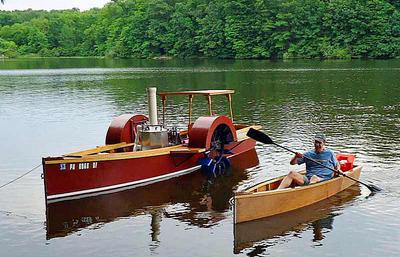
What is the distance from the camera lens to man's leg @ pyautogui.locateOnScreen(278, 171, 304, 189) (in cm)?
1424

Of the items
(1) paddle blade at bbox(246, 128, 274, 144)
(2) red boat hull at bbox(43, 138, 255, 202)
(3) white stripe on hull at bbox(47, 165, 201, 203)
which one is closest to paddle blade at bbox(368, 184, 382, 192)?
(1) paddle blade at bbox(246, 128, 274, 144)

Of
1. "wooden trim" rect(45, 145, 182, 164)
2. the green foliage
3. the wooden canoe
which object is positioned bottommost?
the wooden canoe

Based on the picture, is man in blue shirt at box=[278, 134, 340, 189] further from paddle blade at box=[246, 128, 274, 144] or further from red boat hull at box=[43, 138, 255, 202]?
red boat hull at box=[43, 138, 255, 202]

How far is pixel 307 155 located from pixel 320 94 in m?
29.0

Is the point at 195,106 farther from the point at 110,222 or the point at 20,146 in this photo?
the point at 110,222

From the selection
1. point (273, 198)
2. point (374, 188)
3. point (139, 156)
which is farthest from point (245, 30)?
point (273, 198)

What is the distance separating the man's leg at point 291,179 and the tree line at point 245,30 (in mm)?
81842

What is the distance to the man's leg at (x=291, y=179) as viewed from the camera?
46.7ft

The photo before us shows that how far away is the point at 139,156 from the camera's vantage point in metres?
16.5

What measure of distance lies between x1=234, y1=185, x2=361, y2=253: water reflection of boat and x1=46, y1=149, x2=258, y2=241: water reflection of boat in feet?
3.68

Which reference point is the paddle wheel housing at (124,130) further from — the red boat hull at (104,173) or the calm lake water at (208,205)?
the calm lake water at (208,205)

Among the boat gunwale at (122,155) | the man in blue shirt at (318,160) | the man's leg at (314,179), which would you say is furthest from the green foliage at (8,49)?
the man's leg at (314,179)

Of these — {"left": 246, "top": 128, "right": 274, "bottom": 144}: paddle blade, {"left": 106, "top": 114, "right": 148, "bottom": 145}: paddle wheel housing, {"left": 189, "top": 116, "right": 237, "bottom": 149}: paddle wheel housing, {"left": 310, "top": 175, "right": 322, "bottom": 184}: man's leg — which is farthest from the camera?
{"left": 106, "top": 114, "right": 148, "bottom": 145}: paddle wheel housing

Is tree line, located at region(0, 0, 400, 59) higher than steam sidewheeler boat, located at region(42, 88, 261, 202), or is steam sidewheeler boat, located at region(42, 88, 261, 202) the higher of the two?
tree line, located at region(0, 0, 400, 59)
